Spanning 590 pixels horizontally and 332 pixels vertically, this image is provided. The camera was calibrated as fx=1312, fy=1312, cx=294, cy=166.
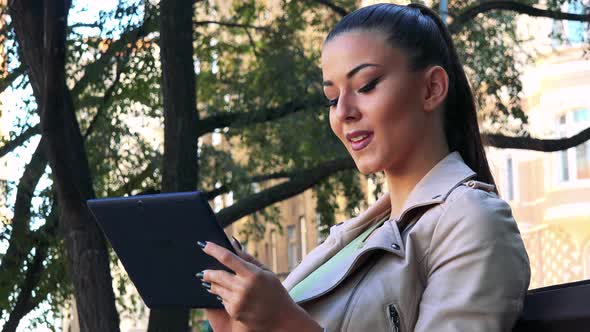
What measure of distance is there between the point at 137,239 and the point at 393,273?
0.55 metres

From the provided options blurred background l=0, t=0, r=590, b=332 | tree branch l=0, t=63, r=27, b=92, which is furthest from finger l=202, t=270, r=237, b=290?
tree branch l=0, t=63, r=27, b=92

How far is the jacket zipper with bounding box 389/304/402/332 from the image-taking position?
2424mm

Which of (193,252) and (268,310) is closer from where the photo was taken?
(268,310)

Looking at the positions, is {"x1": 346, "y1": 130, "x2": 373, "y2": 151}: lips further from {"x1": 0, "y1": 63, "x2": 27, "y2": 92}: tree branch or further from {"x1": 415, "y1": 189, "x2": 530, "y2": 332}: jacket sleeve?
{"x1": 0, "y1": 63, "x2": 27, "y2": 92}: tree branch

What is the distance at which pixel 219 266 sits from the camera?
8.01 feet

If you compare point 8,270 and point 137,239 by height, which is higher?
point 137,239

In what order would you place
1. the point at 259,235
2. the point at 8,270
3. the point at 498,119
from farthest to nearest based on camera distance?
1. the point at 259,235
2. the point at 498,119
3. the point at 8,270

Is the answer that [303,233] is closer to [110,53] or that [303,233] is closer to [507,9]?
[507,9]

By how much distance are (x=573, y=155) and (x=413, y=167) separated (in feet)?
97.1

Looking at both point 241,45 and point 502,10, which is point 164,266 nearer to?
point 502,10

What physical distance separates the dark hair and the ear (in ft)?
0.07

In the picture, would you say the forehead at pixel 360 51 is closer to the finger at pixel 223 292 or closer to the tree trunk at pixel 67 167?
the finger at pixel 223 292

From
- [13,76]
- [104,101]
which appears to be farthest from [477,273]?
[104,101]

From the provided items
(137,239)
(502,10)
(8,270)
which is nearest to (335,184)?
(502,10)
